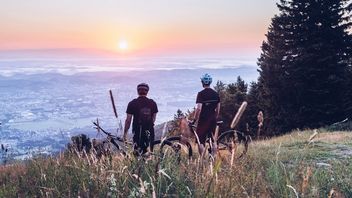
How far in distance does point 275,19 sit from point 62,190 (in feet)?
102

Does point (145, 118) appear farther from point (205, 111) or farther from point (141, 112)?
point (205, 111)

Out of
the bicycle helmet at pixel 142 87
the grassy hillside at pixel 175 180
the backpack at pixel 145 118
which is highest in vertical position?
the bicycle helmet at pixel 142 87

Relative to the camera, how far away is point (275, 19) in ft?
110

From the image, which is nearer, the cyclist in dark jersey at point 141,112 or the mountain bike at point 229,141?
the mountain bike at point 229,141

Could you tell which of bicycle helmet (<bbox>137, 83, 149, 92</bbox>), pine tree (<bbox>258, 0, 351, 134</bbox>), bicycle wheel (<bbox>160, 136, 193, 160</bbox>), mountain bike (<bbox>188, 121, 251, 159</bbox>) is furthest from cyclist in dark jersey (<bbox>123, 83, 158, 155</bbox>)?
pine tree (<bbox>258, 0, 351, 134</bbox>)

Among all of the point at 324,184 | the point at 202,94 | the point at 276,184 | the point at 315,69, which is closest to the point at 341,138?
the point at 202,94

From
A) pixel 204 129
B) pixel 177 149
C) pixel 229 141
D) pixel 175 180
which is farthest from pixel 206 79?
pixel 175 180

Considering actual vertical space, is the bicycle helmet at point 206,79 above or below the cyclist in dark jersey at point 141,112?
above

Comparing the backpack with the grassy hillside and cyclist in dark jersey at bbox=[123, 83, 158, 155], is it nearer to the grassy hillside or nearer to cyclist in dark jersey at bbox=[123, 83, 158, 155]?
cyclist in dark jersey at bbox=[123, 83, 158, 155]

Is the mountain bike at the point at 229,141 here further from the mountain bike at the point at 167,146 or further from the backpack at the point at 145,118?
the backpack at the point at 145,118

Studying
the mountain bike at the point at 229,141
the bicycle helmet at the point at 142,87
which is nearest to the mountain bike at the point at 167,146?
the mountain bike at the point at 229,141

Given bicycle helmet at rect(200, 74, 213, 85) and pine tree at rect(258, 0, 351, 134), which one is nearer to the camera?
bicycle helmet at rect(200, 74, 213, 85)

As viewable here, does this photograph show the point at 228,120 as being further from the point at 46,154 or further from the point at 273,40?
the point at 46,154

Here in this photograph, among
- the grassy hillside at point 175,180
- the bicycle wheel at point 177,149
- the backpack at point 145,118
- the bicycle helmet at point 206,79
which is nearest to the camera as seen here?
the grassy hillside at point 175,180
